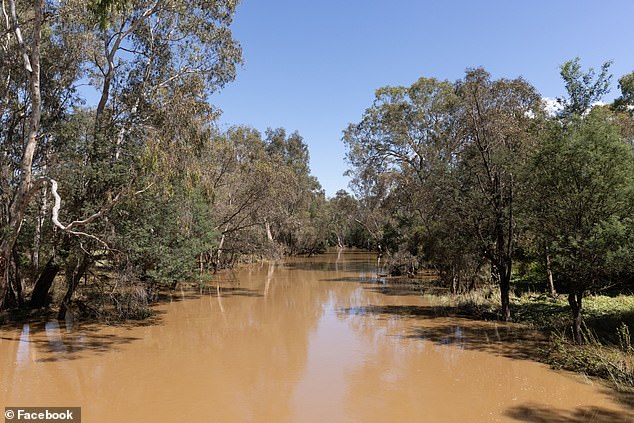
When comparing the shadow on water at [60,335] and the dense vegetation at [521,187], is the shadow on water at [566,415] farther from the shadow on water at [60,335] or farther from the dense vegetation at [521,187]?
the shadow on water at [60,335]

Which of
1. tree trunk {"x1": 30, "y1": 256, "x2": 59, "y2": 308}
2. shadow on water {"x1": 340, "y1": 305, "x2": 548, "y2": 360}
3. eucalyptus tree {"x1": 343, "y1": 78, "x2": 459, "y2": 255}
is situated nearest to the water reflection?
tree trunk {"x1": 30, "y1": 256, "x2": 59, "y2": 308}

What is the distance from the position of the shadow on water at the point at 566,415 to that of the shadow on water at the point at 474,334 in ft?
10.8

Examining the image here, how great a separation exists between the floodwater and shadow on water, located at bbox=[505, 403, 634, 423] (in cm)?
3

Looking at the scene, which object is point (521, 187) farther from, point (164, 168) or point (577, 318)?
point (164, 168)

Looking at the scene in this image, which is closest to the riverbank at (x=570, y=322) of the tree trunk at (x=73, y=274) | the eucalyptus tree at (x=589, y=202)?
the eucalyptus tree at (x=589, y=202)

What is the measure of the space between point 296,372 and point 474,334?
6459mm

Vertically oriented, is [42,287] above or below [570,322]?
above

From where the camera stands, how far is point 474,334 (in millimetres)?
13695

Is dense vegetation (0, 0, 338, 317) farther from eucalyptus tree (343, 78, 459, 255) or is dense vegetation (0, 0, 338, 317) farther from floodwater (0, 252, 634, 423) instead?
eucalyptus tree (343, 78, 459, 255)

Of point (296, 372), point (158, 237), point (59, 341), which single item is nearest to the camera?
point (296, 372)

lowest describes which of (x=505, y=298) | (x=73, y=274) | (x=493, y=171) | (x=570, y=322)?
(x=570, y=322)

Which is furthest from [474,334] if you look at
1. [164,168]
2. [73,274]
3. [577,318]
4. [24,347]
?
[73,274]

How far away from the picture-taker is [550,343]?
11.8 metres

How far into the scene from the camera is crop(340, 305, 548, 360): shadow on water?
1179 centimetres
